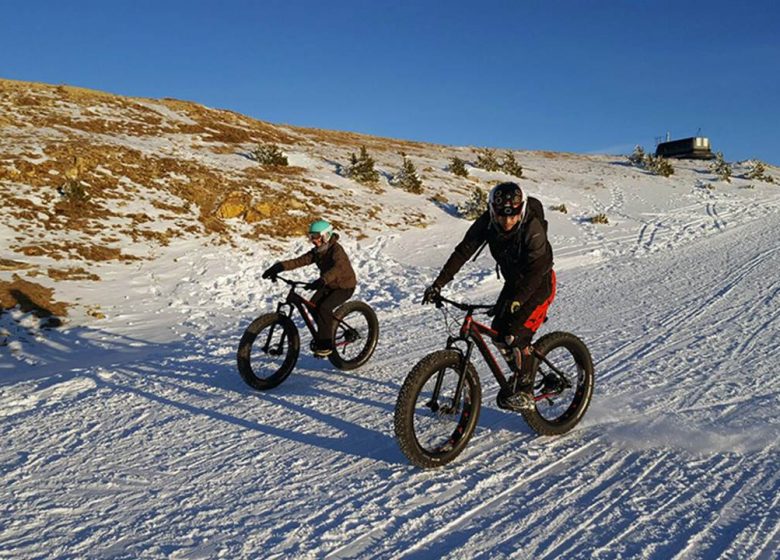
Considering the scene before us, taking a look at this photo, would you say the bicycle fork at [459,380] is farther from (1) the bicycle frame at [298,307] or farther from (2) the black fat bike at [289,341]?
(1) the bicycle frame at [298,307]

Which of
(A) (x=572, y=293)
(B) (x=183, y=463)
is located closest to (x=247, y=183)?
(A) (x=572, y=293)

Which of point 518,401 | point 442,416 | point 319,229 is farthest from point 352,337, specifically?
point 518,401

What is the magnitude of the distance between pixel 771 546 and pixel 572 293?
8141mm

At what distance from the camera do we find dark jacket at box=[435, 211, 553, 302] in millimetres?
4262

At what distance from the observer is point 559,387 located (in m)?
4.92

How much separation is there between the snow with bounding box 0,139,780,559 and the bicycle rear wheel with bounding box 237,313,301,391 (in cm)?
20

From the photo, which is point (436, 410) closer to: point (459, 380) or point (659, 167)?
point (459, 380)

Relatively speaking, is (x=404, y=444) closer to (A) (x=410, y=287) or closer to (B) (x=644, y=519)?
(B) (x=644, y=519)

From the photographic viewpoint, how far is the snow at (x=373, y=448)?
11.2 feet

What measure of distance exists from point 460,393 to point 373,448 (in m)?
0.95

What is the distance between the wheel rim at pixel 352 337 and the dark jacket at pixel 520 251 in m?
2.74

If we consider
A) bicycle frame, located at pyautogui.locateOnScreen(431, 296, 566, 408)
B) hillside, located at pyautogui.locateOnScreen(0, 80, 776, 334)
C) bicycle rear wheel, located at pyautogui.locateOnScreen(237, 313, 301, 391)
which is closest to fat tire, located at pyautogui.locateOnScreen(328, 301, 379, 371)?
bicycle rear wheel, located at pyautogui.locateOnScreen(237, 313, 301, 391)

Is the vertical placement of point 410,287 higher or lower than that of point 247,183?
lower

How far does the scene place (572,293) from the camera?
1108cm
